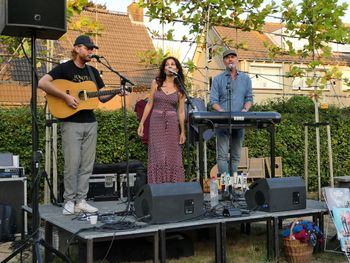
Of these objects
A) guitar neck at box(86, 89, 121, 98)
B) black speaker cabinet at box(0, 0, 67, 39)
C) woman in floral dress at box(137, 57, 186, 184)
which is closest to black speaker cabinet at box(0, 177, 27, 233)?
woman in floral dress at box(137, 57, 186, 184)

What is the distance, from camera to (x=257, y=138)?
763 cm

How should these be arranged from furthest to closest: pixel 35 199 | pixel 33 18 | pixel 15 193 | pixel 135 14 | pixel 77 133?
1. pixel 135 14
2. pixel 15 193
3. pixel 77 133
4. pixel 33 18
5. pixel 35 199

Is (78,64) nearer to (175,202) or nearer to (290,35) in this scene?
(175,202)

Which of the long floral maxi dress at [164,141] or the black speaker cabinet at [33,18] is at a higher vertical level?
the black speaker cabinet at [33,18]

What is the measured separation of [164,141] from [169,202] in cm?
118

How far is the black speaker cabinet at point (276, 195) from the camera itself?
12.3 feet

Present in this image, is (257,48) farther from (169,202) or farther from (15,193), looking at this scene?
(169,202)

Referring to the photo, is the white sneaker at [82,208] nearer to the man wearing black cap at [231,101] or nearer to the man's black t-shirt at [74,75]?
the man's black t-shirt at [74,75]

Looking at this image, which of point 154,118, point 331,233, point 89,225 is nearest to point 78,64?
point 154,118

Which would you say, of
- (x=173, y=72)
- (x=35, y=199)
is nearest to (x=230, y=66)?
(x=173, y=72)

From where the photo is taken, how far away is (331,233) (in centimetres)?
465

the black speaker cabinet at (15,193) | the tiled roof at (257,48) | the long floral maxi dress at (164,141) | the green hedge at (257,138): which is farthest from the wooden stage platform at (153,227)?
the tiled roof at (257,48)

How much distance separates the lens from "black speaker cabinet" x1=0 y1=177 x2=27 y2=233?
480 cm

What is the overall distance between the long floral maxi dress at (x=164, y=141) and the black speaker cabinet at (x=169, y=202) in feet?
2.98
